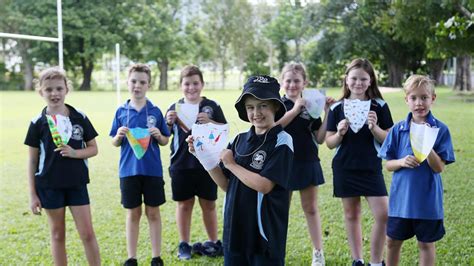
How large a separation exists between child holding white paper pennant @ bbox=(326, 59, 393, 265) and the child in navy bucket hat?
41.0 inches

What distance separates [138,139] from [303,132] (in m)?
1.24

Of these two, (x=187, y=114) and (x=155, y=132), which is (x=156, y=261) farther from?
(x=187, y=114)

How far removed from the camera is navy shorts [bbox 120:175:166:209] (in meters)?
4.20

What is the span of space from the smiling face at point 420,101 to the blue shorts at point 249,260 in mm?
1262

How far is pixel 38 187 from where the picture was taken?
3621mm

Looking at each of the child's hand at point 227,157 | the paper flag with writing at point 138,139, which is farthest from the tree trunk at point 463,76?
the child's hand at point 227,157

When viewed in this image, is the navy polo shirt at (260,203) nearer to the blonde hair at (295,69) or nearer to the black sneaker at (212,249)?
the blonde hair at (295,69)

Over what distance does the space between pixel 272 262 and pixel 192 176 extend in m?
1.74

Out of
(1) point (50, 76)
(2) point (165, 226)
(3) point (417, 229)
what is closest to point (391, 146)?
(3) point (417, 229)

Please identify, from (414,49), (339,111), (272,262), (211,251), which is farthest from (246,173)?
(414,49)

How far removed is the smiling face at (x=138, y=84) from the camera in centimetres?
424

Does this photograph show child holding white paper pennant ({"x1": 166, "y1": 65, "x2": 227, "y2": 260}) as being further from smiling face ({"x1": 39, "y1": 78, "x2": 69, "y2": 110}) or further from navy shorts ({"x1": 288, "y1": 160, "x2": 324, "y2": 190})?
smiling face ({"x1": 39, "y1": 78, "x2": 69, "y2": 110})

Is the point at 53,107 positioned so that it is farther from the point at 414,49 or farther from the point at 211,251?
the point at 414,49

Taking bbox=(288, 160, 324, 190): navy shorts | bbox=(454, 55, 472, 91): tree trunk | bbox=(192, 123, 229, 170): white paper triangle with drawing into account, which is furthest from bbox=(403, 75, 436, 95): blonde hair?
bbox=(454, 55, 472, 91): tree trunk
